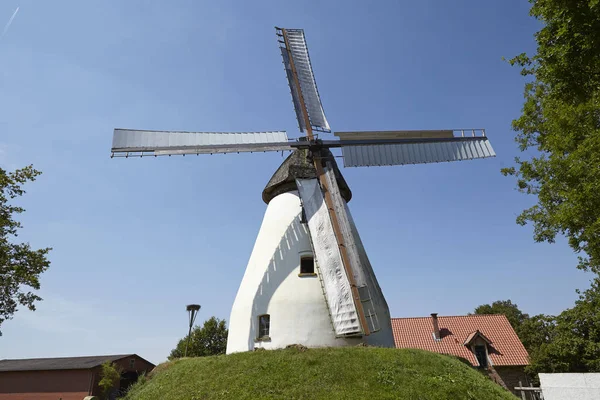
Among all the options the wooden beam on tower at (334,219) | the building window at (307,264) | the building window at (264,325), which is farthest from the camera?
the building window at (307,264)

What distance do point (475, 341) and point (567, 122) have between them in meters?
17.8

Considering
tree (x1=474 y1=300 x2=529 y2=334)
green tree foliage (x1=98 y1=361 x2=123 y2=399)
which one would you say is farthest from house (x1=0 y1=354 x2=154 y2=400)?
tree (x1=474 y1=300 x2=529 y2=334)

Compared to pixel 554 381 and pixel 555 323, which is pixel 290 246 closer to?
pixel 554 381

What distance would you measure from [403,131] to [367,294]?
7.77 m

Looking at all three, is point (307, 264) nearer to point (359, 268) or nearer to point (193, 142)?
point (359, 268)

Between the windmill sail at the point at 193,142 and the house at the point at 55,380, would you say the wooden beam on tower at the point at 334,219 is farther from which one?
the house at the point at 55,380

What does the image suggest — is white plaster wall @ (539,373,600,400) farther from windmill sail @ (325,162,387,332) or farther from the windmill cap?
the windmill cap

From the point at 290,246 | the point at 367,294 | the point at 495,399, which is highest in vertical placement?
the point at 290,246

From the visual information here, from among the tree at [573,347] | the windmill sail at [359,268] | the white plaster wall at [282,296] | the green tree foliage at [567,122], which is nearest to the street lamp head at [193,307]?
the white plaster wall at [282,296]

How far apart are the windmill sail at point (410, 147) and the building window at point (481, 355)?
1466 cm

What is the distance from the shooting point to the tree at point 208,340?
2980cm

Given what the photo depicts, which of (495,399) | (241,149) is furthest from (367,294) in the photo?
(241,149)

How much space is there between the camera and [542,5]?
8836 millimetres

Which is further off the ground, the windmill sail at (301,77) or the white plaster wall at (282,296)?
the windmill sail at (301,77)
